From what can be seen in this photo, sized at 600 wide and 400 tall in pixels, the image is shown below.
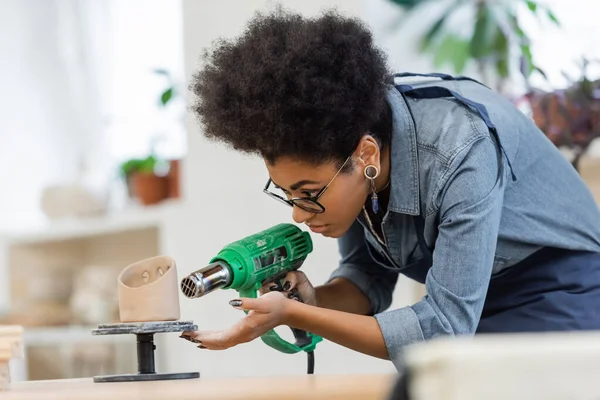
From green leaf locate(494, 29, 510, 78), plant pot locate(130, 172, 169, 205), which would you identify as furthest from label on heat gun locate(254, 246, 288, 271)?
plant pot locate(130, 172, 169, 205)

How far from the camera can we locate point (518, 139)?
1574 millimetres

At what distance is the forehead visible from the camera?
1488 mm

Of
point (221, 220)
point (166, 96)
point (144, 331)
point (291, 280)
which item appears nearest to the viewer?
point (144, 331)

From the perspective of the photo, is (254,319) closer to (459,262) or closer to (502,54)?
(459,262)

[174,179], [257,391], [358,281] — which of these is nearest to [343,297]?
[358,281]

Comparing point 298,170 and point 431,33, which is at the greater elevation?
point 431,33

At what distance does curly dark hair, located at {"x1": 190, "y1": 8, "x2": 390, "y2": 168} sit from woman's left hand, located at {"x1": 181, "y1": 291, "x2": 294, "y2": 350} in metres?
0.24

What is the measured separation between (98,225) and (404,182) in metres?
2.73

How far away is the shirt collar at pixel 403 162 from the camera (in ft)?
5.01

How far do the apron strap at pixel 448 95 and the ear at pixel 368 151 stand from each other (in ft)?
0.43

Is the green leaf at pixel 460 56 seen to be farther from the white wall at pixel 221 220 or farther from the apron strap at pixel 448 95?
the apron strap at pixel 448 95

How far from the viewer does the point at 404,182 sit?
5.04ft

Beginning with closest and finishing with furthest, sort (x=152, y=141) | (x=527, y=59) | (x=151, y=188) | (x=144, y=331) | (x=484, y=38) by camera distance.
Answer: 1. (x=144, y=331)
2. (x=527, y=59)
3. (x=484, y=38)
4. (x=151, y=188)
5. (x=152, y=141)

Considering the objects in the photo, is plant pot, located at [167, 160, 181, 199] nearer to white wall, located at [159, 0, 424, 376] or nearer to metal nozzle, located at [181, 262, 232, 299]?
white wall, located at [159, 0, 424, 376]
